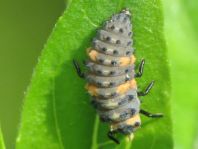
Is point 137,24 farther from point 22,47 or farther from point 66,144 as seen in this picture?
point 22,47

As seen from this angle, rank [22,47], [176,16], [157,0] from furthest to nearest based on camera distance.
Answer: [22,47] < [176,16] < [157,0]

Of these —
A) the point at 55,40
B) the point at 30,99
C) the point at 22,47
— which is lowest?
the point at 22,47

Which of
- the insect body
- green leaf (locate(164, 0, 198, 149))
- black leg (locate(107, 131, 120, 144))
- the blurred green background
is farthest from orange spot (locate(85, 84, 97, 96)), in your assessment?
the blurred green background

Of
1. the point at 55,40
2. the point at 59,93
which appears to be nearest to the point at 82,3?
the point at 55,40

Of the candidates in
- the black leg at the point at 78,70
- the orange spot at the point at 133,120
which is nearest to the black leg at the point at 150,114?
the orange spot at the point at 133,120

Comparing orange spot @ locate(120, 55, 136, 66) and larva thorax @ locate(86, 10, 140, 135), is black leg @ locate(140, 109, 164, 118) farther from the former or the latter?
orange spot @ locate(120, 55, 136, 66)

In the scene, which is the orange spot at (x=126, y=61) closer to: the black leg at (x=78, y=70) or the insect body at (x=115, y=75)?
the insect body at (x=115, y=75)
